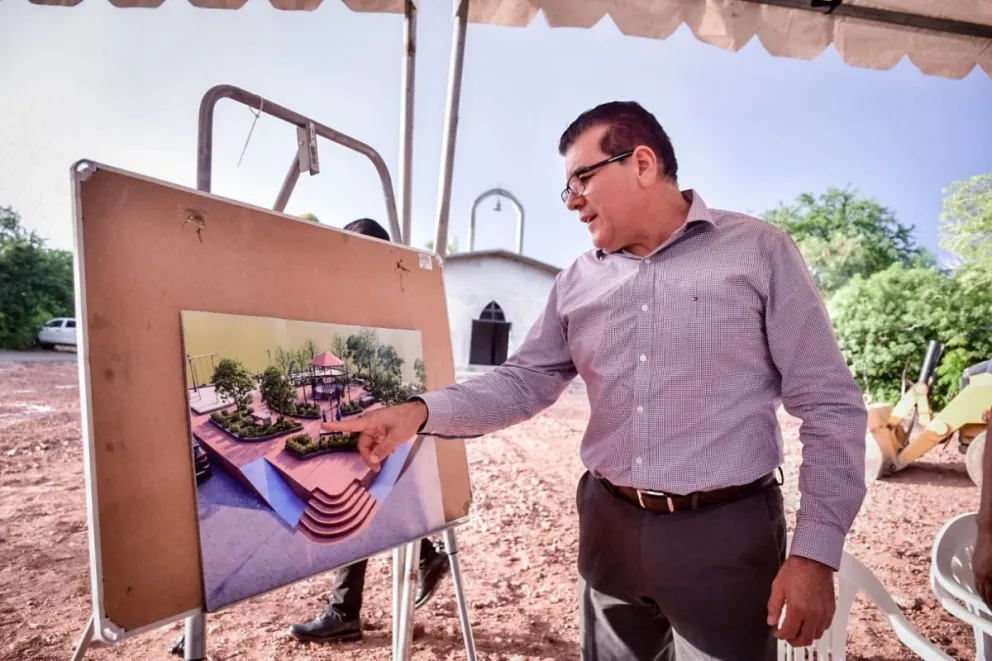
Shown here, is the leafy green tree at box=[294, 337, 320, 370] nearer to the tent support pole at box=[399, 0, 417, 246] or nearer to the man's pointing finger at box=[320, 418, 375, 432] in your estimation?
the man's pointing finger at box=[320, 418, 375, 432]

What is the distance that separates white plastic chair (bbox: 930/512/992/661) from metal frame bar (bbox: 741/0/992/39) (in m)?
1.98

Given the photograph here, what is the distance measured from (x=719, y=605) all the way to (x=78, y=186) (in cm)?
138

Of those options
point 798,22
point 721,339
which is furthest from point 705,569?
point 798,22

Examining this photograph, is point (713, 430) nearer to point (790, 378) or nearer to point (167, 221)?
point (790, 378)

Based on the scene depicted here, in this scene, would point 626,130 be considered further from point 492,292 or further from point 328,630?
point 492,292

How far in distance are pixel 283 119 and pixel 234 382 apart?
0.78m

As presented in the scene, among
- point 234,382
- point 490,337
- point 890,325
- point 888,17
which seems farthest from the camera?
point 490,337

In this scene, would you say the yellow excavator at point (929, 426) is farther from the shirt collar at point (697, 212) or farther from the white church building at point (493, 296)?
the white church building at point (493, 296)

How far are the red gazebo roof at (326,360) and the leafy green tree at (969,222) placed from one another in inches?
808

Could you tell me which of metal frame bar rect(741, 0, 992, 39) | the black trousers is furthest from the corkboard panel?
metal frame bar rect(741, 0, 992, 39)

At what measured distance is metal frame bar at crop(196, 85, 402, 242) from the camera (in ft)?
4.17

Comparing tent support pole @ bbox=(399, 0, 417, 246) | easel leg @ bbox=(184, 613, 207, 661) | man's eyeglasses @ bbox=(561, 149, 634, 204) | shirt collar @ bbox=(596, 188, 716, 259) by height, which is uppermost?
tent support pole @ bbox=(399, 0, 417, 246)

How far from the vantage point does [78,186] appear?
0.88 m

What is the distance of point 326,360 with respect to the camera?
4.35 feet
